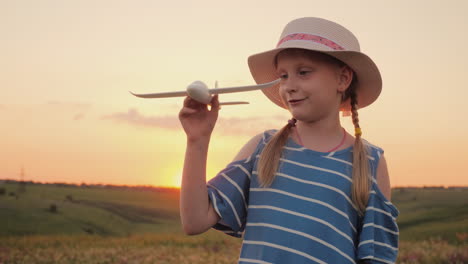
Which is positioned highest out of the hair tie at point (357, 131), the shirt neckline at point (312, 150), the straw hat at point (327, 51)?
the straw hat at point (327, 51)

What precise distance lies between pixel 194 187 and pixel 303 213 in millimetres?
599

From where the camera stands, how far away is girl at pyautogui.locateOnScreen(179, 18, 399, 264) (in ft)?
9.55

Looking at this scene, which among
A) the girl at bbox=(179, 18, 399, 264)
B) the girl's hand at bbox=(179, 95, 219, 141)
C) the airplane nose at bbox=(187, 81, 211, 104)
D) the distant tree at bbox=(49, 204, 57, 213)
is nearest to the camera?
the airplane nose at bbox=(187, 81, 211, 104)

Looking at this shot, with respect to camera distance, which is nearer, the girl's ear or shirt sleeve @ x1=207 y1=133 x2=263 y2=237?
shirt sleeve @ x1=207 y1=133 x2=263 y2=237

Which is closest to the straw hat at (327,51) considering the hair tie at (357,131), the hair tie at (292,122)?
the hair tie at (357,131)

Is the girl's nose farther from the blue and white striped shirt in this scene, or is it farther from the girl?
the blue and white striped shirt

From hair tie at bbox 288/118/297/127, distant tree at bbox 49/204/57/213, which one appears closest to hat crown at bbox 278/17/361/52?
hair tie at bbox 288/118/297/127

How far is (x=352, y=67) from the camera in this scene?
3.33 m

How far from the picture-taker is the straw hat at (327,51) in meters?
3.16

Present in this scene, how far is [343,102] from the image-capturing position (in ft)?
11.4

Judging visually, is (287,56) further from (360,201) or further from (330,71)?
(360,201)

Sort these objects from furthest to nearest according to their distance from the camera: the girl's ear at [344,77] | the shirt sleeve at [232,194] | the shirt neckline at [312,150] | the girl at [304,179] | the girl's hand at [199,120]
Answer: the girl's ear at [344,77] < the shirt neckline at [312,150] < the shirt sleeve at [232,194] < the girl at [304,179] < the girl's hand at [199,120]

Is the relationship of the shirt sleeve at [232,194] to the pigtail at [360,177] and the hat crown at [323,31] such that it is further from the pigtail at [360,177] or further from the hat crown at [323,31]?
the hat crown at [323,31]

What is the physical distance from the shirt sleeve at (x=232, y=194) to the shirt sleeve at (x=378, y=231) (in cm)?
67
